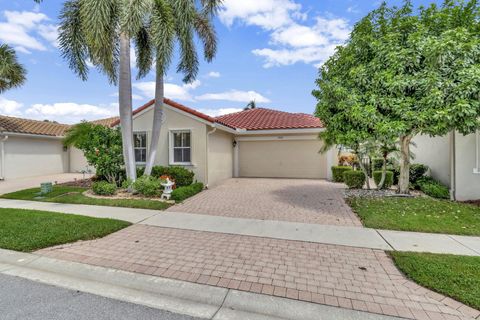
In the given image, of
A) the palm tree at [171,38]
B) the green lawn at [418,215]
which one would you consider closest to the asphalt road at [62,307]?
the green lawn at [418,215]

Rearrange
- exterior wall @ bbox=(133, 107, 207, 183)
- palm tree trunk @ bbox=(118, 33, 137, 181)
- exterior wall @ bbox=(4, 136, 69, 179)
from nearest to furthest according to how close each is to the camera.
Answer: palm tree trunk @ bbox=(118, 33, 137, 181) < exterior wall @ bbox=(133, 107, 207, 183) < exterior wall @ bbox=(4, 136, 69, 179)

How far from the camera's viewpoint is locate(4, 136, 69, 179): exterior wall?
15.5m

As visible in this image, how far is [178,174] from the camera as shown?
36.0ft

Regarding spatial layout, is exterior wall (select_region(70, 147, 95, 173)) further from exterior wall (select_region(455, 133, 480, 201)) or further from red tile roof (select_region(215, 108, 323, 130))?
exterior wall (select_region(455, 133, 480, 201))

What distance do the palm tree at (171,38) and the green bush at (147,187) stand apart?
41.2 inches

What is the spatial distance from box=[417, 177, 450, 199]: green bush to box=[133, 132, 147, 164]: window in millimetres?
13336

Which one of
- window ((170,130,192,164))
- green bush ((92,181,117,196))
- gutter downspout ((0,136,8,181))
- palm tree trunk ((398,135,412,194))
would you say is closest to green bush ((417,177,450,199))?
palm tree trunk ((398,135,412,194))

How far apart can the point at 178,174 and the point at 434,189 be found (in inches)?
420

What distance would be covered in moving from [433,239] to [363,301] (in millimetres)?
3302

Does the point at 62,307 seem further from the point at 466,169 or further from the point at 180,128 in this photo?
the point at 466,169

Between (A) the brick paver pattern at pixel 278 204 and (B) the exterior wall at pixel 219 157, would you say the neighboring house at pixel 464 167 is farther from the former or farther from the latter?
(B) the exterior wall at pixel 219 157

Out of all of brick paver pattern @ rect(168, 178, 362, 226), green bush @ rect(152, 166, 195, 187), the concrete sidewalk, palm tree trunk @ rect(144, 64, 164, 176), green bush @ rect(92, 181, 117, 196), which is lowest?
the concrete sidewalk

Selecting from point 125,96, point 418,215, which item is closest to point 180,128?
point 125,96

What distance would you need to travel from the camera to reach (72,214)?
275 inches
